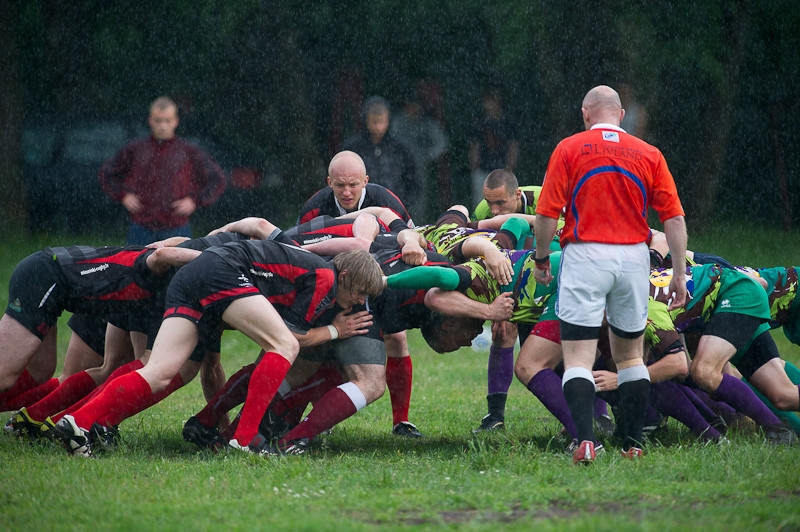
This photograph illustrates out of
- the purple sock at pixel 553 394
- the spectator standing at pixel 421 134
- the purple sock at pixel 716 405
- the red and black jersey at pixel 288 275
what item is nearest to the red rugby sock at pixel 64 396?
the red and black jersey at pixel 288 275

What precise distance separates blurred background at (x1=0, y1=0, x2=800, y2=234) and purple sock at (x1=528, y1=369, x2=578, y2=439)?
9.18 metres

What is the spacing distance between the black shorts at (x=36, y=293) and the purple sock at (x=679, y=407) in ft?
11.6

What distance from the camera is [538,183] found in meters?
16.4

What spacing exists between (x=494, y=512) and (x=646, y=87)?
465 inches

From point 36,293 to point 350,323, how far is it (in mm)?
1855

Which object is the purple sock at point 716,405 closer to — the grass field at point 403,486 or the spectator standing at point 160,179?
the grass field at point 403,486

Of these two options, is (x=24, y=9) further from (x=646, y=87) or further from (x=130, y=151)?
(x=646, y=87)

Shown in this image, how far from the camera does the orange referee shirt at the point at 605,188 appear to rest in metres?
5.29

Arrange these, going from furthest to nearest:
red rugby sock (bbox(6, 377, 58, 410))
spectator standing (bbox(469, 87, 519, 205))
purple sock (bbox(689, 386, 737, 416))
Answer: spectator standing (bbox(469, 87, 519, 205)) → red rugby sock (bbox(6, 377, 58, 410)) → purple sock (bbox(689, 386, 737, 416))

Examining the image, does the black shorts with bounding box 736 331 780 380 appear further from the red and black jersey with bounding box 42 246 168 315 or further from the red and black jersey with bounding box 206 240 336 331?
the red and black jersey with bounding box 42 246 168 315

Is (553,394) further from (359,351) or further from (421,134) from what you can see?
(421,134)

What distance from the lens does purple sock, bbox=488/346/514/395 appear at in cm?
691

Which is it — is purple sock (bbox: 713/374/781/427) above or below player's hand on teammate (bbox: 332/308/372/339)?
below

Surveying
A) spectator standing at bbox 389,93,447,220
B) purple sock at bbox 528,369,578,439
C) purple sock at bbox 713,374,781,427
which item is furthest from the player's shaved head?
spectator standing at bbox 389,93,447,220
